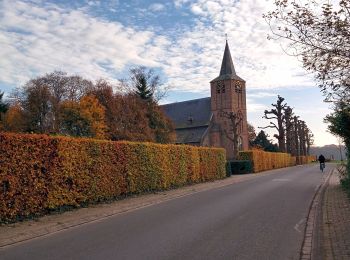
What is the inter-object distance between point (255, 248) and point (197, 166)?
2111 centimetres

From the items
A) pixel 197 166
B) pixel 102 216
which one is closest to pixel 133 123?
pixel 197 166

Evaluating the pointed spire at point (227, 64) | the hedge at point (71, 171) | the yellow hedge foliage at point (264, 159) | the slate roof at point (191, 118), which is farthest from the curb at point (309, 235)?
the pointed spire at point (227, 64)

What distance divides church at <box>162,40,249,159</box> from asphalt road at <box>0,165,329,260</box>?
78009mm

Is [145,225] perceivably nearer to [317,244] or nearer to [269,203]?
[317,244]

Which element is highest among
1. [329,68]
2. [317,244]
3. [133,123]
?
[133,123]

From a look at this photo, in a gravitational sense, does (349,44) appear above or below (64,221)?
above

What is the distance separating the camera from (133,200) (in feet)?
60.2

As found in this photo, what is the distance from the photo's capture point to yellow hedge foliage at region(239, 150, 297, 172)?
158 feet

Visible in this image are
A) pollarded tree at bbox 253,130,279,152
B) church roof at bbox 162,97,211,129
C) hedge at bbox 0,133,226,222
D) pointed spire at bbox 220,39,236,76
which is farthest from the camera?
pollarded tree at bbox 253,130,279,152

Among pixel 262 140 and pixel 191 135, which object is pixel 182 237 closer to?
pixel 191 135

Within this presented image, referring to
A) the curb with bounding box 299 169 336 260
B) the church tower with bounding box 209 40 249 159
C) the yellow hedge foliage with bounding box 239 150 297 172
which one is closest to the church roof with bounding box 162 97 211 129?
the church tower with bounding box 209 40 249 159

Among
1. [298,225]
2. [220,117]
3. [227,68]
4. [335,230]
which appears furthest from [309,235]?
[227,68]

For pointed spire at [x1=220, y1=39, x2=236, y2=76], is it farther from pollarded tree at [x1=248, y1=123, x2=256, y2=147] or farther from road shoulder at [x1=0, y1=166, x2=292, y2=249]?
road shoulder at [x1=0, y1=166, x2=292, y2=249]

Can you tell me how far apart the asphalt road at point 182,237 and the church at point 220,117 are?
78009 mm
